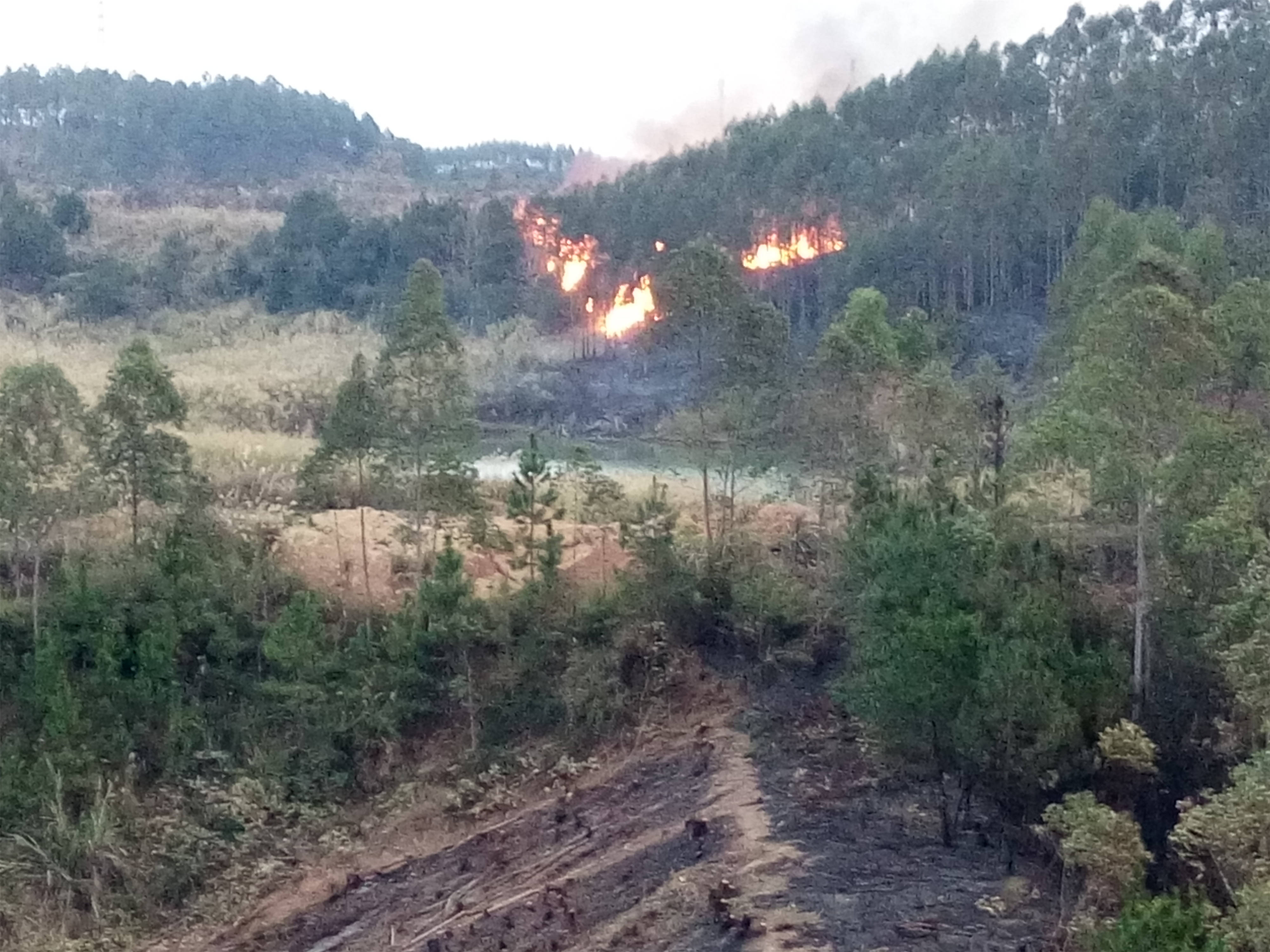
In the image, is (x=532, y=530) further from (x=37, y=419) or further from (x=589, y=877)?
(x=37, y=419)

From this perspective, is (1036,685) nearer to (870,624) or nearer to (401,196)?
(870,624)

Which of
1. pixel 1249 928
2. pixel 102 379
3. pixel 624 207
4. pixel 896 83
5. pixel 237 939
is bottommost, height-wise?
pixel 237 939

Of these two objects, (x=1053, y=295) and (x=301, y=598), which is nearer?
(x=301, y=598)

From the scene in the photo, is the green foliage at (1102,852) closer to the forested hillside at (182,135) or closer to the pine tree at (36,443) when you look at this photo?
the pine tree at (36,443)

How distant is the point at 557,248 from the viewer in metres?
45.0

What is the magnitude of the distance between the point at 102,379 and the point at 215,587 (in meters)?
14.9

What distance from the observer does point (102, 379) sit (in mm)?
30578

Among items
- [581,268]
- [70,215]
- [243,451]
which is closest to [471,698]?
[243,451]

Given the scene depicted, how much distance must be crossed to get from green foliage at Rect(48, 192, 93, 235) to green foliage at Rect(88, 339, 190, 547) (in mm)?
40155

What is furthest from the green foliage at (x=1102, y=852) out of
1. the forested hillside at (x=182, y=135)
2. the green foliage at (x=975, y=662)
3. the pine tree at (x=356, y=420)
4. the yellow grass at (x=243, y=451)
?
the forested hillside at (x=182, y=135)

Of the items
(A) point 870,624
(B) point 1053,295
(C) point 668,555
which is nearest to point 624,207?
(B) point 1053,295

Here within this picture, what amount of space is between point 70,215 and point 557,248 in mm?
22092

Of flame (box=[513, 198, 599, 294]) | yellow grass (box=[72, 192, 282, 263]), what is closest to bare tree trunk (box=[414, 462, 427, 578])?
flame (box=[513, 198, 599, 294])

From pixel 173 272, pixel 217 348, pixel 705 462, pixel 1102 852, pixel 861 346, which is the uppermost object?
pixel 173 272
